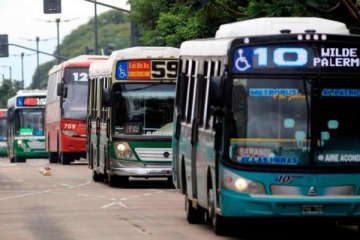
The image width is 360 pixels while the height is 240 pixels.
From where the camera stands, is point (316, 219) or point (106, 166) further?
point (106, 166)

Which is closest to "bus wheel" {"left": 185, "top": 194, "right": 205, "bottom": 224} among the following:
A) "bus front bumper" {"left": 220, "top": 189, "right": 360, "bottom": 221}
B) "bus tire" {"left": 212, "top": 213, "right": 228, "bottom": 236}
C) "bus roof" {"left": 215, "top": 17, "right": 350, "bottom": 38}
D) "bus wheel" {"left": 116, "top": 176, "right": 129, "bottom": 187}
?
"bus tire" {"left": 212, "top": 213, "right": 228, "bottom": 236}

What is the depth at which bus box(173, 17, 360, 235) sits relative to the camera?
54.6 feet

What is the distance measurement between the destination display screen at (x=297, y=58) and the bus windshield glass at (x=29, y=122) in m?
44.4

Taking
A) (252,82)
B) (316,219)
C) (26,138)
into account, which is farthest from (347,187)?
(26,138)


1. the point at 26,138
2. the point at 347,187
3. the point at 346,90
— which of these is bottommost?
the point at 26,138

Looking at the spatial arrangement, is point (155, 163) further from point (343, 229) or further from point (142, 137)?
point (343, 229)

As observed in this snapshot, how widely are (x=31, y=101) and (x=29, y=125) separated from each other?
113 centimetres

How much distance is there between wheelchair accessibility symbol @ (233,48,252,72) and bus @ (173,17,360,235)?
1cm

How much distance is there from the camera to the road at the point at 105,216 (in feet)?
60.6

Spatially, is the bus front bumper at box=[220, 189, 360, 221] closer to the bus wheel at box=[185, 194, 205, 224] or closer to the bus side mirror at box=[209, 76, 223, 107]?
→ the bus side mirror at box=[209, 76, 223, 107]

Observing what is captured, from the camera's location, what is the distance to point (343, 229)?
63.7ft

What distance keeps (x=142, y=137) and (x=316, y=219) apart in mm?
13142

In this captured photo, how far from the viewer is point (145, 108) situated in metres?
29.6

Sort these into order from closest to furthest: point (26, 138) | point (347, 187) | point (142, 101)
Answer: point (347, 187), point (142, 101), point (26, 138)
